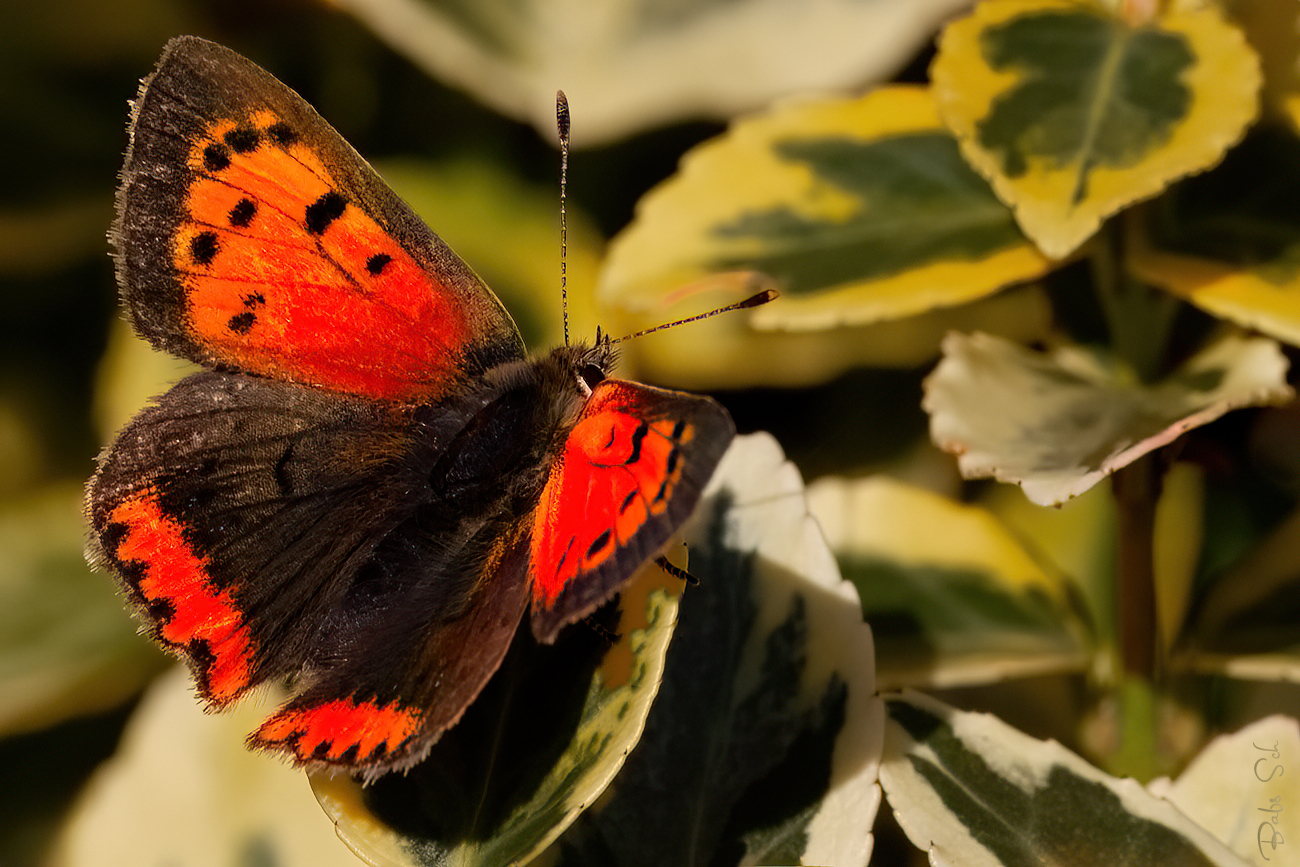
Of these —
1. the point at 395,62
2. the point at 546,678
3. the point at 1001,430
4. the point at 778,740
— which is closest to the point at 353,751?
the point at 546,678

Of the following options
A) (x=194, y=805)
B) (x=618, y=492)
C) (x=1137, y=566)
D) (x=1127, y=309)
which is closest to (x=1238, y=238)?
(x=1127, y=309)

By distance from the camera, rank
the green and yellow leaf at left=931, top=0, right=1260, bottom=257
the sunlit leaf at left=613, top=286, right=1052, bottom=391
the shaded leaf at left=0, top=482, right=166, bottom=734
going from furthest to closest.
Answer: the sunlit leaf at left=613, top=286, right=1052, bottom=391
the shaded leaf at left=0, top=482, right=166, bottom=734
the green and yellow leaf at left=931, top=0, right=1260, bottom=257

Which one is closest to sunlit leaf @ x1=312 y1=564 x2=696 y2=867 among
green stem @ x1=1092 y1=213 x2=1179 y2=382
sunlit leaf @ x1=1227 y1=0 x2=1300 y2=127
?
green stem @ x1=1092 y1=213 x2=1179 y2=382

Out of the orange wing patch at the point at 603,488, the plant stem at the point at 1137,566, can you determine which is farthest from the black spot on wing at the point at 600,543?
the plant stem at the point at 1137,566

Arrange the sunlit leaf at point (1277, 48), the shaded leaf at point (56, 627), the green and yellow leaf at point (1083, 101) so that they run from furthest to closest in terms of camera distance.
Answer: the shaded leaf at point (56, 627) < the sunlit leaf at point (1277, 48) < the green and yellow leaf at point (1083, 101)

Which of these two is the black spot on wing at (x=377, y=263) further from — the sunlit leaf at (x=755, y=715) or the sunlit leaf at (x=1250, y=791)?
the sunlit leaf at (x=1250, y=791)

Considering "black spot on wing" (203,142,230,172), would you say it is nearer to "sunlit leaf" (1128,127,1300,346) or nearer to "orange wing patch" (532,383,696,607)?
"orange wing patch" (532,383,696,607)

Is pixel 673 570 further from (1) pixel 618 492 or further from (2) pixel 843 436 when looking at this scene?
(2) pixel 843 436

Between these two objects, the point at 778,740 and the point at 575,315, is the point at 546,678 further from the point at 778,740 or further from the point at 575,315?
the point at 575,315
